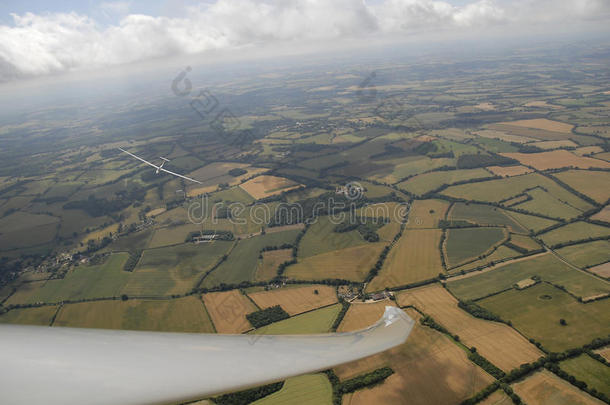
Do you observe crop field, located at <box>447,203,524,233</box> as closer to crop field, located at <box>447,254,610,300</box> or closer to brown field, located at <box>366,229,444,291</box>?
brown field, located at <box>366,229,444,291</box>

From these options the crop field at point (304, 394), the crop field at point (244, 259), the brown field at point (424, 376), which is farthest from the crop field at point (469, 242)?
the crop field at point (304, 394)

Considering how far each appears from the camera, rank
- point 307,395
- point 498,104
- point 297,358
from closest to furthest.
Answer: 1. point 297,358
2. point 307,395
3. point 498,104

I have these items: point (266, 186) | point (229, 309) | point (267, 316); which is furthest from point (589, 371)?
point (266, 186)

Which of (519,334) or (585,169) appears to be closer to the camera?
(519,334)

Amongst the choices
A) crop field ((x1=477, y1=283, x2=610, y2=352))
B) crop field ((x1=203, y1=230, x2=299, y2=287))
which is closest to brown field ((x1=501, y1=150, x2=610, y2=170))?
crop field ((x1=477, y1=283, x2=610, y2=352))

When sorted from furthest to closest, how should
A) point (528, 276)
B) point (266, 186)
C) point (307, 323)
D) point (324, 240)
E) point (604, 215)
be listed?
point (266, 186)
point (324, 240)
point (604, 215)
point (528, 276)
point (307, 323)

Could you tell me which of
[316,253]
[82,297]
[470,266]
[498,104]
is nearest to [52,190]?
[82,297]

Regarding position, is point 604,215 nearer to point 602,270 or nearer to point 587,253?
point 587,253

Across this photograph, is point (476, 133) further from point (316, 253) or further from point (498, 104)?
point (316, 253)

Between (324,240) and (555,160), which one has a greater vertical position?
(555,160)
